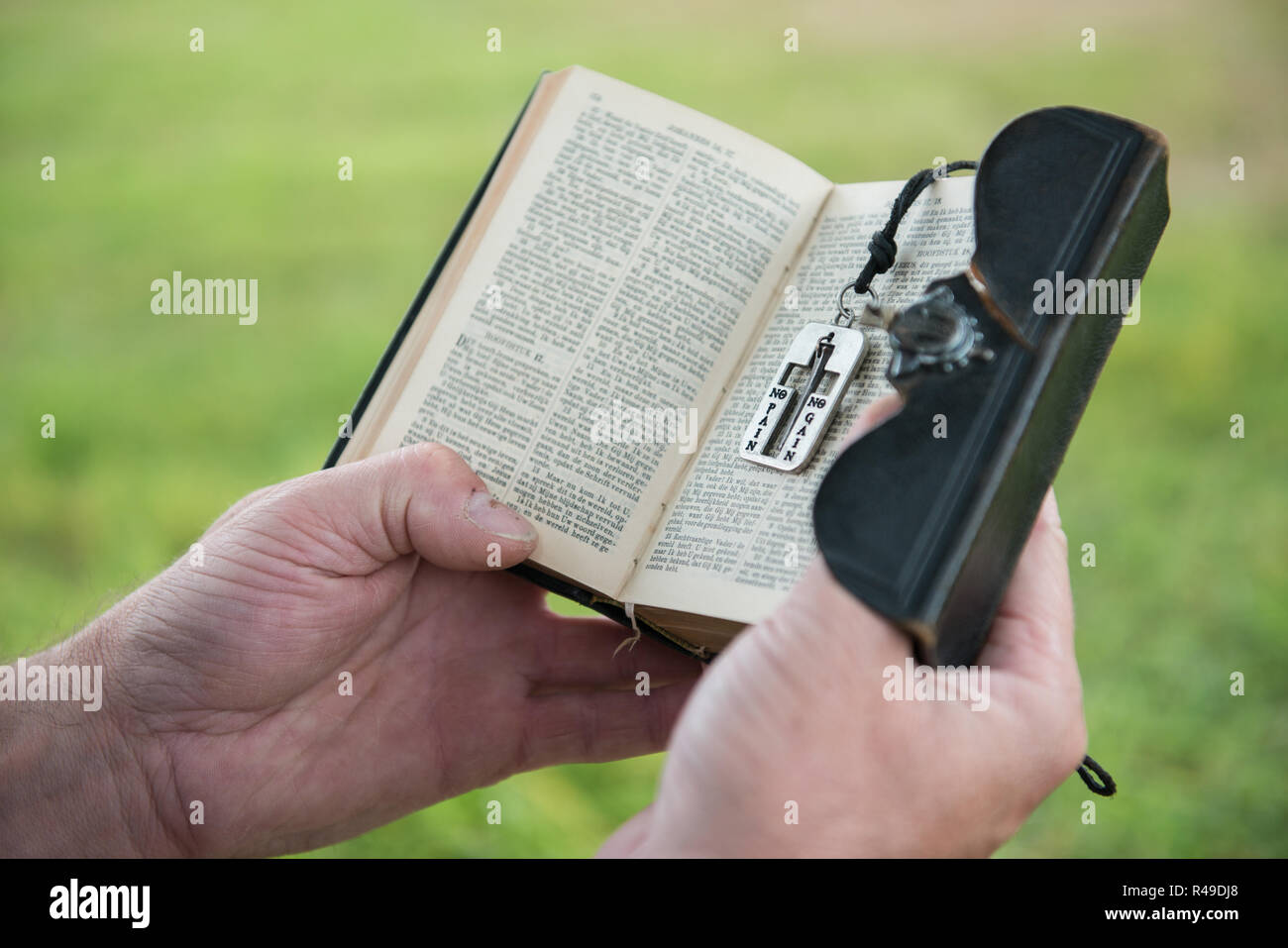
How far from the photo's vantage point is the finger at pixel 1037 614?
3.03 feet

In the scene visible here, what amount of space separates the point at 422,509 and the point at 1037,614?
0.61 metres

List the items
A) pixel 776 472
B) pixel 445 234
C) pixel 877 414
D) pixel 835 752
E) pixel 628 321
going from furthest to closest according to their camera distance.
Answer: pixel 445 234 < pixel 628 321 < pixel 776 472 < pixel 877 414 < pixel 835 752

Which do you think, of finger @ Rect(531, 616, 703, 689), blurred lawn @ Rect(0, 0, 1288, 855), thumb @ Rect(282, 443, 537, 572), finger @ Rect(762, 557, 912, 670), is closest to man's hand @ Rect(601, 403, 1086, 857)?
finger @ Rect(762, 557, 912, 670)

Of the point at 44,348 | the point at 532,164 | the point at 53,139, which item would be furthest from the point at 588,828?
the point at 53,139

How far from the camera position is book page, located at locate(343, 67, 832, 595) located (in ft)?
3.82

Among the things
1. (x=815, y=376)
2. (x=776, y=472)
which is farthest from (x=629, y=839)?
(x=815, y=376)

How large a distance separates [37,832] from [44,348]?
1938 mm

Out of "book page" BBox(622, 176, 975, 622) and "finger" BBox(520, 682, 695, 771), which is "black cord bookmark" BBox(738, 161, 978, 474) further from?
"finger" BBox(520, 682, 695, 771)

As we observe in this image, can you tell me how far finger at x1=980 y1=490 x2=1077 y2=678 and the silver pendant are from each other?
216 mm

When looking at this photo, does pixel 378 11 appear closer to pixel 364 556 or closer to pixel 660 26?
pixel 660 26

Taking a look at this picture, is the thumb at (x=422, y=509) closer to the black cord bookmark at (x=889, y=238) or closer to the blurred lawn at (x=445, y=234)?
the black cord bookmark at (x=889, y=238)

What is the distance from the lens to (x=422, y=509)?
1141mm

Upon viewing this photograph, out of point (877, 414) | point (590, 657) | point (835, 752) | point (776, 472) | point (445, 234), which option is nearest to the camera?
point (835, 752)

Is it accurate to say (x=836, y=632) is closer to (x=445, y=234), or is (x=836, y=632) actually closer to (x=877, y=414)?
(x=877, y=414)
